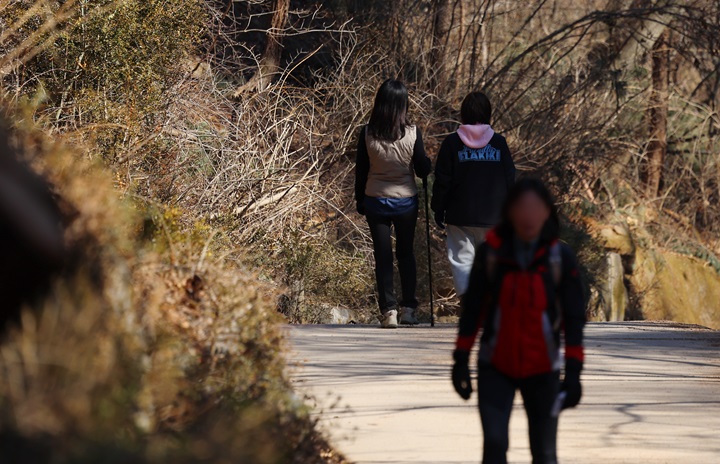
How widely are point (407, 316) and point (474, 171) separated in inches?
67.6

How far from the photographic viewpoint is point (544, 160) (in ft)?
62.0

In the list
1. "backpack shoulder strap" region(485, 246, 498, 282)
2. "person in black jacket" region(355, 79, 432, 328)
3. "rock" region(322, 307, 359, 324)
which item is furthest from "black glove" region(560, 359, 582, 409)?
"rock" region(322, 307, 359, 324)

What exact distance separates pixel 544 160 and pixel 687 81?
12.7 m

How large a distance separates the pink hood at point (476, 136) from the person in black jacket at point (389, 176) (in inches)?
21.0

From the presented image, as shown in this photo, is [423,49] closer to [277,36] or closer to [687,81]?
[277,36]

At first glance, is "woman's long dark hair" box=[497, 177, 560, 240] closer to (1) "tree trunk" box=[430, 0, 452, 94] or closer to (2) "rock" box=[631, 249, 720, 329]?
(1) "tree trunk" box=[430, 0, 452, 94]

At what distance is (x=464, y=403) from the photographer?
7121 millimetres

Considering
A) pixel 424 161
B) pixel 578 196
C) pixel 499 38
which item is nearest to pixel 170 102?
pixel 424 161

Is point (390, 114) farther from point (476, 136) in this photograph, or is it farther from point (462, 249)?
point (462, 249)

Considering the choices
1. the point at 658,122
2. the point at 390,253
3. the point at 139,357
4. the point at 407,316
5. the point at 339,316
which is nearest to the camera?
the point at 139,357

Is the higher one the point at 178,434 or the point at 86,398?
the point at 86,398

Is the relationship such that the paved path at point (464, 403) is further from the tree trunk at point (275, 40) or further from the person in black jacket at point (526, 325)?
the tree trunk at point (275, 40)

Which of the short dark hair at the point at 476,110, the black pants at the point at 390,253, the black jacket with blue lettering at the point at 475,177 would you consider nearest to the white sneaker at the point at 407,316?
the black pants at the point at 390,253

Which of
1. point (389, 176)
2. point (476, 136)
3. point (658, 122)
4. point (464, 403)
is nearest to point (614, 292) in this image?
point (658, 122)
